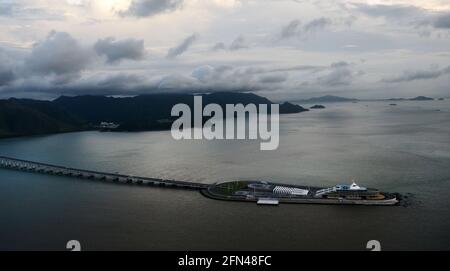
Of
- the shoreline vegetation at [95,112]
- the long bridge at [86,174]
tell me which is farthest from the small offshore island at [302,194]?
the shoreline vegetation at [95,112]

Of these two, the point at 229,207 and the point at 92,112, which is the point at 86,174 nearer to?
the point at 229,207

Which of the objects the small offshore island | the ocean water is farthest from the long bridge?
the small offshore island

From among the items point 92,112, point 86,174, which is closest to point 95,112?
point 92,112

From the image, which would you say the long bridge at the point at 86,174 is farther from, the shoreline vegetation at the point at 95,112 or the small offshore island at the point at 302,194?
the shoreline vegetation at the point at 95,112

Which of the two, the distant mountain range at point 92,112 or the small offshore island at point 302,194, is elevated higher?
the distant mountain range at point 92,112

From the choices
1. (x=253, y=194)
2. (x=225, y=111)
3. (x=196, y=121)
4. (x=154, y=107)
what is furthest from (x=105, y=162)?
(x=225, y=111)
